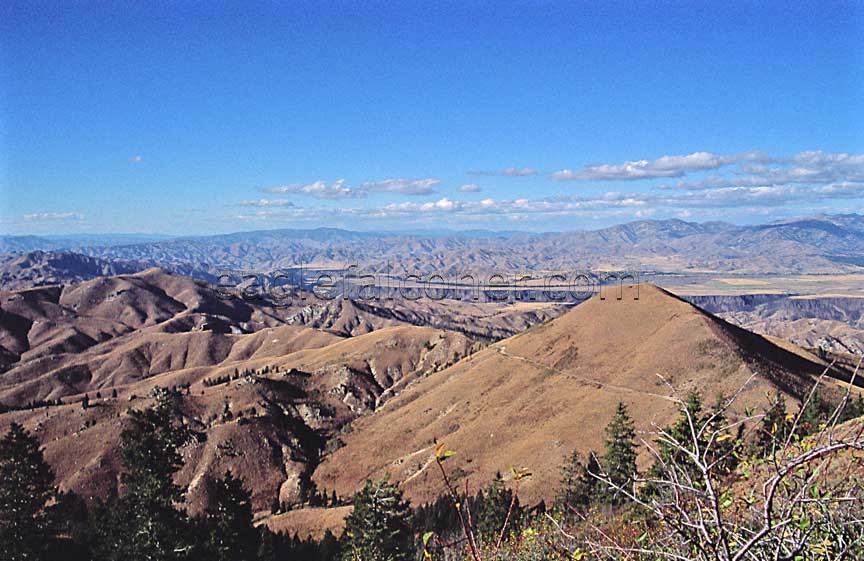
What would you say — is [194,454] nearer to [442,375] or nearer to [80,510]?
[80,510]

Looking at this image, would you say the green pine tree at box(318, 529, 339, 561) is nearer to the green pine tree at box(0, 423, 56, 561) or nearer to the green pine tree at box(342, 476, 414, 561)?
the green pine tree at box(342, 476, 414, 561)

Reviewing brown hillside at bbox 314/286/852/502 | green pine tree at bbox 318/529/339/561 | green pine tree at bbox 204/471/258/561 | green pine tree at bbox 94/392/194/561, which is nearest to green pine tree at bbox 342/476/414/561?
green pine tree at bbox 204/471/258/561

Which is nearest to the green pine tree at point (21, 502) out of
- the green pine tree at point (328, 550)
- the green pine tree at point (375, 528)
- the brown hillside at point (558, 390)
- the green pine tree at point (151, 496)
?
the green pine tree at point (151, 496)

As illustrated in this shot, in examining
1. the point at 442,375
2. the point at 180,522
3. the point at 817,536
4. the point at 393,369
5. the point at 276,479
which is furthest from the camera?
the point at 393,369

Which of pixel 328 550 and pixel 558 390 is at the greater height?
pixel 328 550

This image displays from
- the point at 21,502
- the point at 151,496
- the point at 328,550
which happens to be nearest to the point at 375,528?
the point at 151,496

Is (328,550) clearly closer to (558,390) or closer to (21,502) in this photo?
(21,502)

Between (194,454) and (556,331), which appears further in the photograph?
(556,331)

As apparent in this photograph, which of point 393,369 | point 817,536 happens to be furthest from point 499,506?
point 393,369
